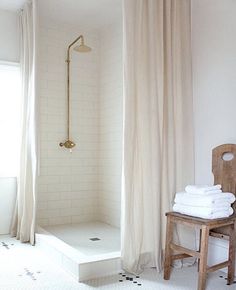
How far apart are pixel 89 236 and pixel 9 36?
7.69ft

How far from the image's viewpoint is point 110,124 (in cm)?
401

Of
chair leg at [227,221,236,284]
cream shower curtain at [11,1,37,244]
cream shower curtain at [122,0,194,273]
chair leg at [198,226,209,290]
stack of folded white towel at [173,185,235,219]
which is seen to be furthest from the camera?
cream shower curtain at [11,1,37,244]

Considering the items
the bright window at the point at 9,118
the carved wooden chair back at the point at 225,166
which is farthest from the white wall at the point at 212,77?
the bright window at the point at 9,118

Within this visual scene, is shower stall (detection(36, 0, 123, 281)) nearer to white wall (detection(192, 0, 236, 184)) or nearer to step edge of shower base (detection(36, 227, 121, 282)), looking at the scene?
step edge of shower base (detection(36, 227, 121, 282))

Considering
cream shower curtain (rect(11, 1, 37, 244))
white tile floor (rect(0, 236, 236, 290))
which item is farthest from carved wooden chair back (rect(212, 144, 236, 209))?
cream shower curtain (rect(11, 1, 37, 244))

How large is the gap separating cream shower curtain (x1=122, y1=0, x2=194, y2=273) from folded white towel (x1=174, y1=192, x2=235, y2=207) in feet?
1.00

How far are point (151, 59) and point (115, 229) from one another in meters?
1.94

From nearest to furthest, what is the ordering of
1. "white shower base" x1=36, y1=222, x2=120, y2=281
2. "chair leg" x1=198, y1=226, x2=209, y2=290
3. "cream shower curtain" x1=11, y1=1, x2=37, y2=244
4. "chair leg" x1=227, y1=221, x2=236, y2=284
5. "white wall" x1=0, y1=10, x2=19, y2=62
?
1. "chair leg" x1=198, y1=226, x2=209, y2=290
2. "chair leg" x1=227, y1=221, x2=236, y2=284
3. "white shower base" x1=36, y1=222, x2=120, y2=281
4. "cream shower curtain" x1=11, y1=1, x2=37, y2=244
5. "white wall" x1=0, y1=10, x2=19, y2=62

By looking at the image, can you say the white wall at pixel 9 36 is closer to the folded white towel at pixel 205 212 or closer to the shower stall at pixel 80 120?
the shower stall at pixel 80 120

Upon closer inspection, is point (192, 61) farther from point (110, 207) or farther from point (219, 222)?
point (110, 207)

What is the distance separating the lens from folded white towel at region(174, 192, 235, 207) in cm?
228

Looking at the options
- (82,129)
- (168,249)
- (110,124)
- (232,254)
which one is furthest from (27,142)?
(232,254)

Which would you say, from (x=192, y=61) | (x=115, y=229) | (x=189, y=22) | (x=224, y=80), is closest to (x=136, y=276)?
(x=115, y=229)

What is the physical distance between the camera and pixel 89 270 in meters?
2.45
